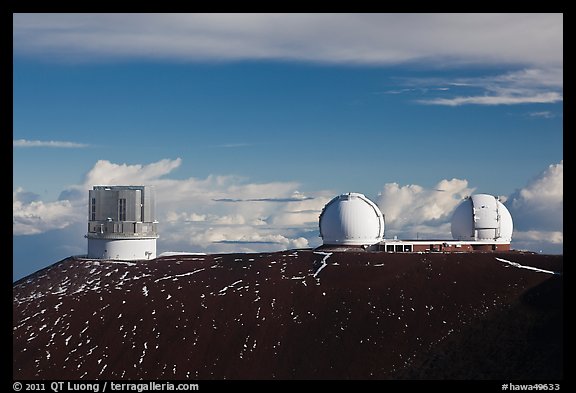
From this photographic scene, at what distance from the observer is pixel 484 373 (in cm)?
5016

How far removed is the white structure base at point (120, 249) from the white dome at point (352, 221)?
16384mm

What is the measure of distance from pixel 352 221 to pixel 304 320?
14568mm

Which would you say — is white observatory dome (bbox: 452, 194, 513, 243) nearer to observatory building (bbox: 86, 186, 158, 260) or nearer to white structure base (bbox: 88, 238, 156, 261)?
observatory building (bbox: 86, 186, 158, 260)

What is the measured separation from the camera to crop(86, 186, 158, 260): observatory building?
2734 inches

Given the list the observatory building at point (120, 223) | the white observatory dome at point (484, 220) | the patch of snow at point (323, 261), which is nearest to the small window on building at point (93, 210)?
the observatory building at point (120, 223)

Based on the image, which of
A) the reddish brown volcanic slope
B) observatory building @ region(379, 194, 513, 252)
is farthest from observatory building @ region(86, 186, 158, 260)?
observatory building @ region(379, 194, 513, 252)

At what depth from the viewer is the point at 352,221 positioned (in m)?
68.1

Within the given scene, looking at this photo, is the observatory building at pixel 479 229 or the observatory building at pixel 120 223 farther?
the observatory building at pixel 120 223

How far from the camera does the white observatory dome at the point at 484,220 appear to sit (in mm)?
70688

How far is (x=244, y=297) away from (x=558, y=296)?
23.0m

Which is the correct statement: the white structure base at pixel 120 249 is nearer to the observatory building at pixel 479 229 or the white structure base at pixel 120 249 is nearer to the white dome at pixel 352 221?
the white dome at pixel 352 221

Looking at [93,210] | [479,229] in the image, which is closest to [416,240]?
[479,229]
